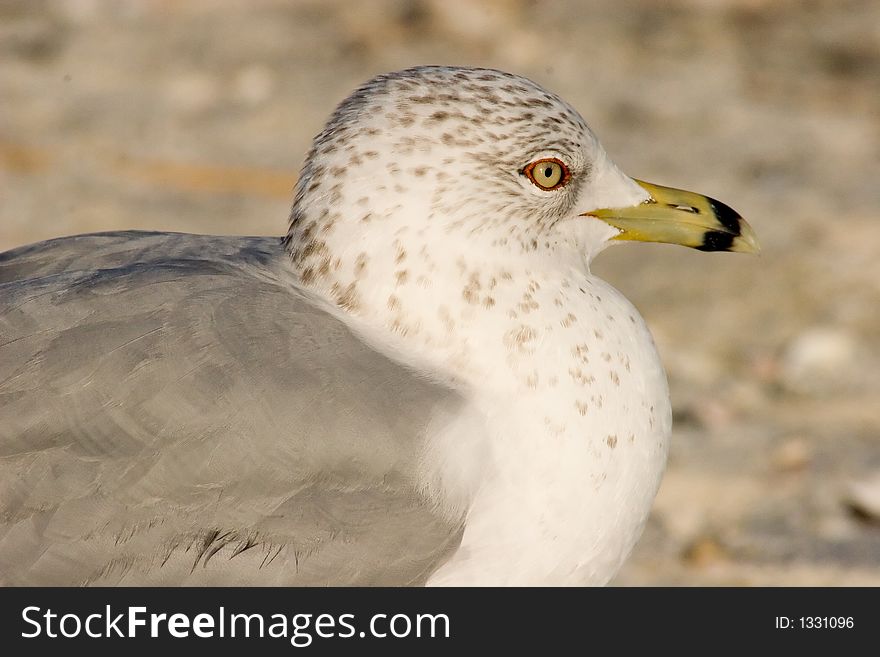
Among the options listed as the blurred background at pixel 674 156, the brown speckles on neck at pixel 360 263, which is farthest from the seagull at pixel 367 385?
the blurred background at pixel 674 156

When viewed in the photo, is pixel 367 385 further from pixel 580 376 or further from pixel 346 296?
pixel 580 376

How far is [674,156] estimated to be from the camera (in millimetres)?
7621

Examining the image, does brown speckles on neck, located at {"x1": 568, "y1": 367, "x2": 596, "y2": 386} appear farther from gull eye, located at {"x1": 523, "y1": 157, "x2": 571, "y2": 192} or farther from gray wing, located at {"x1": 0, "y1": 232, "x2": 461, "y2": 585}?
gull eye, located at {"x1": 523, "y1": 157, "x2": 571, "y2": 192}

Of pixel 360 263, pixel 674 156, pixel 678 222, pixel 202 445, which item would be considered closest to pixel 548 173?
pixel 678 222

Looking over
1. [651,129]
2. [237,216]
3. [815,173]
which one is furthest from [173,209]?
[815,173]

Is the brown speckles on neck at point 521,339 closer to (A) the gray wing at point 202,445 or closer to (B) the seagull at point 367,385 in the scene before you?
(B) the seagull at point 367,385

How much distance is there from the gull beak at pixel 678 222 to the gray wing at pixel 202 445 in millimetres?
771

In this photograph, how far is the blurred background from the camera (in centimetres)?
488

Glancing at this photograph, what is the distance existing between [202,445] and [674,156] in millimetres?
5260

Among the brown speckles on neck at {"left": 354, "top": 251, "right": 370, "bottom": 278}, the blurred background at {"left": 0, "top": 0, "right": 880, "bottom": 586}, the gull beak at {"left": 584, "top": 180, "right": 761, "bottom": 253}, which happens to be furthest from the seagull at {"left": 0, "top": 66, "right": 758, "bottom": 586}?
the blurred background at {"left": 0, "top": 0, "right": 880, "bottom": 586}

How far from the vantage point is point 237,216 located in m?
7.01

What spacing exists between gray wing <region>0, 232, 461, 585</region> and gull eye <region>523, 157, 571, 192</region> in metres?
0.60

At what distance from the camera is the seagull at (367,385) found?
283cm
